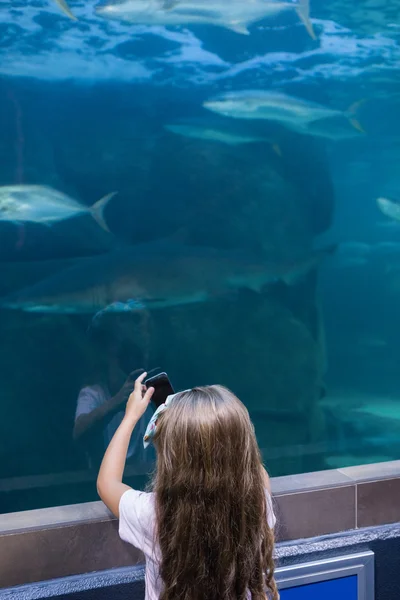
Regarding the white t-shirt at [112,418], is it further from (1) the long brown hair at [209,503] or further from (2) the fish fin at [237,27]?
(2) the fish fin at [237,27]

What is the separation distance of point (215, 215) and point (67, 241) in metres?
1.29

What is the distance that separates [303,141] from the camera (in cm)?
518

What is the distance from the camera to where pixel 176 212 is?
498 cm

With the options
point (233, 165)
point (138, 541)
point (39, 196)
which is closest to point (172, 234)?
point (233, 165)

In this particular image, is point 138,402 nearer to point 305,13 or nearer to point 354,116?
point 305,13

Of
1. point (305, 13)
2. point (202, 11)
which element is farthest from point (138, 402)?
point (305, 13)

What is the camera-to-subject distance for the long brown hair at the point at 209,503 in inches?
43.9

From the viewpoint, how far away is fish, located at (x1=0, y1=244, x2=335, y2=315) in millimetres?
4328

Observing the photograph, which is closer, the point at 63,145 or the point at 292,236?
the point at 63,145

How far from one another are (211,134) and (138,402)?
3.81m

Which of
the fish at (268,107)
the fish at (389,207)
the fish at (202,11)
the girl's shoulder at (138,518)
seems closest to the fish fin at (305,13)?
the fish at (202,11)

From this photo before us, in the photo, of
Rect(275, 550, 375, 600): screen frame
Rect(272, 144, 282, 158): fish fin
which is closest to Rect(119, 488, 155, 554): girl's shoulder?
Rect(275, 550, 375, 600): screen frame

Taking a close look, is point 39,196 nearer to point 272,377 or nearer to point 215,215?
point 215,215

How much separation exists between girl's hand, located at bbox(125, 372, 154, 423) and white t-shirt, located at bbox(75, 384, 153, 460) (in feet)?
6.11
